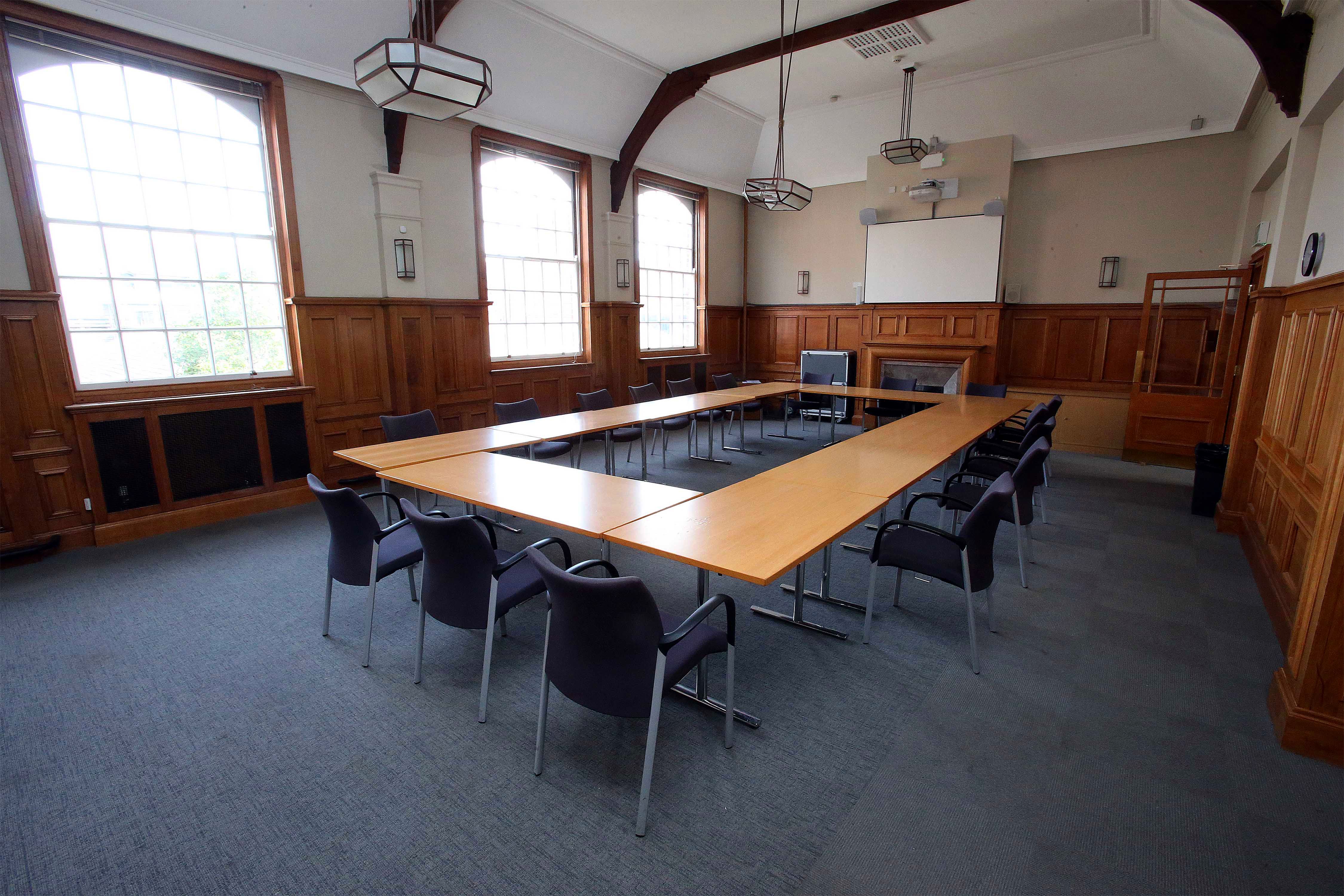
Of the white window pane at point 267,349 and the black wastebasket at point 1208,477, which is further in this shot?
the white window pane at point 267,349

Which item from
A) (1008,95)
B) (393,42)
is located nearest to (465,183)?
(393,42)

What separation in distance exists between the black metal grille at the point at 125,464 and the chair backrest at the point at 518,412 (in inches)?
102

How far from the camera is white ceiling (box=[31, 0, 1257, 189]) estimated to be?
480 cm

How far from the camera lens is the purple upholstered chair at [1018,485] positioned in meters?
3.40

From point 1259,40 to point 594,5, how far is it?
17.0ft

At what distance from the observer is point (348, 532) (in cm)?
283

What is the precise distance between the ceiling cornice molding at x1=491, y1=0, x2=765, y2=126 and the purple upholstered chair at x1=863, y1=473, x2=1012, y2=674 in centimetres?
557

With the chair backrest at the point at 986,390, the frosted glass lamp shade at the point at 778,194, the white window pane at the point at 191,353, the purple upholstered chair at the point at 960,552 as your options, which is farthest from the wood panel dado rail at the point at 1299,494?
the white window pane at the point at 191,353

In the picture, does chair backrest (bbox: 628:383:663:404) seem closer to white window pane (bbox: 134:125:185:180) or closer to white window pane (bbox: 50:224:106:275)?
white window pane (bbox: 134:125:185:180)

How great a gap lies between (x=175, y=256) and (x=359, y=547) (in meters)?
3.66

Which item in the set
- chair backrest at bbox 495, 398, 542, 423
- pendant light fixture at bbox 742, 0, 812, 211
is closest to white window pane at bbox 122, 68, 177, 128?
chair backrest at bbox 495, 398, 542, 423

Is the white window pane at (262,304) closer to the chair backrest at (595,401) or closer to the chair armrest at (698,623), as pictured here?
the chair backrest at (595,401)

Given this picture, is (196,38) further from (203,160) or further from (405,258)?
(405,258)

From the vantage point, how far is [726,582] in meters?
3.72
